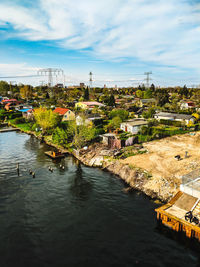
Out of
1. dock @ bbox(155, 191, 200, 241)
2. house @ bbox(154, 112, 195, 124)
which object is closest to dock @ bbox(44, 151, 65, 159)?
dock @ bbox(155, 191, 200, 241)

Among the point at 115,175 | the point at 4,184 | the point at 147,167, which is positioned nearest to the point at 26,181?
the point at 4,184

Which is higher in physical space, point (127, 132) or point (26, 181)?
point (127, 132)

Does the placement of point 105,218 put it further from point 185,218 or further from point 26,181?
point 26,181

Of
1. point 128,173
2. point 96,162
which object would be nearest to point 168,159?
point 128,173

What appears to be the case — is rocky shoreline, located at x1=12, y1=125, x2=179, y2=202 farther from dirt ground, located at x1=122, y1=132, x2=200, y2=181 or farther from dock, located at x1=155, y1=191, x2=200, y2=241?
dock, located at x1=155, y1=191, x2=200, y2=241

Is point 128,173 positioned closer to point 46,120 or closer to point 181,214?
point 181,214

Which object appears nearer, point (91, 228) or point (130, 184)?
point (91, 228)
